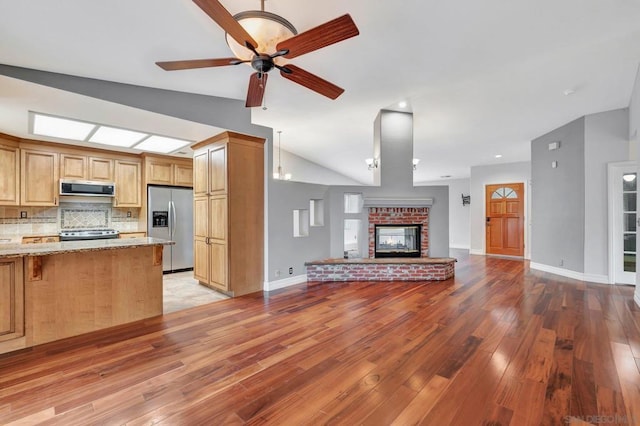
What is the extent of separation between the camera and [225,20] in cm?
154

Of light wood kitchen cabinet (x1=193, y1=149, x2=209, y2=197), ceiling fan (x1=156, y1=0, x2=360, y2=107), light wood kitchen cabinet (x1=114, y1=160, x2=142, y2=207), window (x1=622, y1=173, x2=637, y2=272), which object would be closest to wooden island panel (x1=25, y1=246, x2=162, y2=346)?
light wood kitchen cabinet (x1=193, y1=149, x2=209, y2=197)

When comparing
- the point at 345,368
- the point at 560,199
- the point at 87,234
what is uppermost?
the point at 560,199

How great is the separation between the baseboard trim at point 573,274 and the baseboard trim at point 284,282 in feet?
15.5

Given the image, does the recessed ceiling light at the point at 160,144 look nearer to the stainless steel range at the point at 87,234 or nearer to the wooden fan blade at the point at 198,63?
the stainless steel range at the point at 87,234

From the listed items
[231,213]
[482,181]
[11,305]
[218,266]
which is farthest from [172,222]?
[482,181]

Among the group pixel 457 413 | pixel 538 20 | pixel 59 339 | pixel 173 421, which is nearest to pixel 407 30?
pixel 538 20

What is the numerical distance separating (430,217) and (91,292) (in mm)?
4963

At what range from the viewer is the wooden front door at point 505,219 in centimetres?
737

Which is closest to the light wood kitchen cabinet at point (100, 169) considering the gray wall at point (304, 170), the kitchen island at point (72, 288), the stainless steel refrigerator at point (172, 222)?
the stainless steel refrigerator at point (172, 222)

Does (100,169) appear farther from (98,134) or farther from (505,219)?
(505,219)

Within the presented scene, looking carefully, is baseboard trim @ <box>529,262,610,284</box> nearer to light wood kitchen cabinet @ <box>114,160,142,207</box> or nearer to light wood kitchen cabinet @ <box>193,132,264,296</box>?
light wood kitchen cabinet @ <box>193,132,264,296</box>

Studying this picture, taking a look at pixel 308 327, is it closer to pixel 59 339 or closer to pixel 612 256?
pixel 59 339

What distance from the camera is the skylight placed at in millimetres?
3381

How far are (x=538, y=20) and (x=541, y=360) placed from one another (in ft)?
9.18
